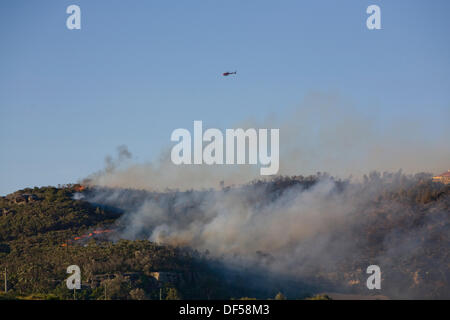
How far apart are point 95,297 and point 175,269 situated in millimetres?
24202

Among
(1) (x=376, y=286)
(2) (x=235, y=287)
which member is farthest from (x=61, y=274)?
(1) (x=376, y=286)

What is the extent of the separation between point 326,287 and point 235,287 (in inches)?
951

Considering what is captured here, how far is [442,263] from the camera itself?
195875 millimetres

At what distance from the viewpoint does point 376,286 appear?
18550 centimetres

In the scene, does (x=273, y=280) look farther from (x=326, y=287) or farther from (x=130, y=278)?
(x=130, y=278)
